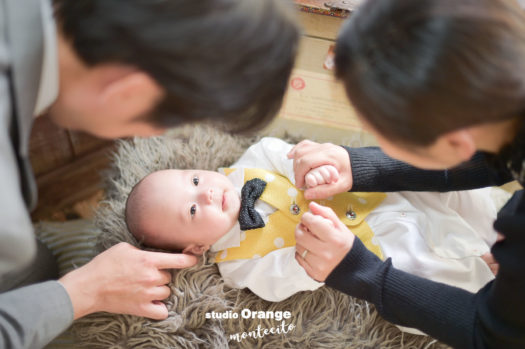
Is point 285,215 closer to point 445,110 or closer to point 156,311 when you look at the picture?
point 156,311

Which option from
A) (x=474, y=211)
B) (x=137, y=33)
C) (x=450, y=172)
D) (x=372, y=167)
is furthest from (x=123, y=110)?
(x=474, y=211)

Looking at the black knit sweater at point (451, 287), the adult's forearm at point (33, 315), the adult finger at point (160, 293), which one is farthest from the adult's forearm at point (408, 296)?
the adult's forearm at point (33, 315)

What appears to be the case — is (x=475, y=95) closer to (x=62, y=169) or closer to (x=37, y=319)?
(x=37, y=319)

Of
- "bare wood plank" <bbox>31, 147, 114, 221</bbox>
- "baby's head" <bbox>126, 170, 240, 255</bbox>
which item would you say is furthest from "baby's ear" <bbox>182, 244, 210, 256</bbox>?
"bare wood plank" <bbox>31, 147, 114, 221</bbox>

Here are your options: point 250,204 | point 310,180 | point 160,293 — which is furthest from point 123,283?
point 310,180

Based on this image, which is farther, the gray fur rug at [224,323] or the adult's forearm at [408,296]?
the gray fur rug at [224,323]

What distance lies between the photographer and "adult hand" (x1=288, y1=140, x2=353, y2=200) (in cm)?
101

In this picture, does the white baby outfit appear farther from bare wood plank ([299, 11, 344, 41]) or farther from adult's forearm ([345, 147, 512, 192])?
bare wood plank ([299, 11, 344, 41])

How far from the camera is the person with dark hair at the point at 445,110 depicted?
1.78 feet

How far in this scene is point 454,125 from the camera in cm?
58

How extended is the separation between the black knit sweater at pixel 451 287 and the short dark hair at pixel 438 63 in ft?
0.39

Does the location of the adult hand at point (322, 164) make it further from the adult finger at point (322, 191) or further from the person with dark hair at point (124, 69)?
the person with dark hair at point (124, 69)

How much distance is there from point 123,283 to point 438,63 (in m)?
0.71

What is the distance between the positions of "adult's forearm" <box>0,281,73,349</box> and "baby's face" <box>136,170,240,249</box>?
0.24 m
